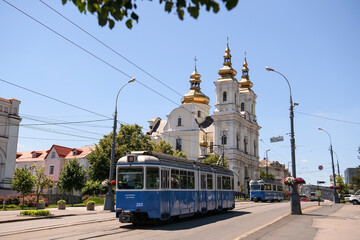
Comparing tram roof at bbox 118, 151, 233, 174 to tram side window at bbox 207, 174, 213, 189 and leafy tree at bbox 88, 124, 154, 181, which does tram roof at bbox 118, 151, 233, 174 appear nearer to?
tram side window at bbox 207, 174, 213, 189

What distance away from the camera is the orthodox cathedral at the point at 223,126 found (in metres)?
73.4

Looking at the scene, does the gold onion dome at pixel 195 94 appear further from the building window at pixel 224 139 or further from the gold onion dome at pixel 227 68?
the building window at pixel 224 139

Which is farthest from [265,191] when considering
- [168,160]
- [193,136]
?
[168,160]

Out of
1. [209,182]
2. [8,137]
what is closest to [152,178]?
[209,182]

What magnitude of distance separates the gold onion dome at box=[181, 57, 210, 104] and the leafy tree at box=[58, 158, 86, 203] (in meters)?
42.0

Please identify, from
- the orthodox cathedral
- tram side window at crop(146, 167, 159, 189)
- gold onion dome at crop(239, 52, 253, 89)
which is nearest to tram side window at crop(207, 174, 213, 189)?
tram side window at crop(146, 167, 159, 189)

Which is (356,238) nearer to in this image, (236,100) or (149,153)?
(149,153)

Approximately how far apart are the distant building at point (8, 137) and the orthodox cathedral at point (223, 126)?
35300mm

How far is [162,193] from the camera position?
15.7 m

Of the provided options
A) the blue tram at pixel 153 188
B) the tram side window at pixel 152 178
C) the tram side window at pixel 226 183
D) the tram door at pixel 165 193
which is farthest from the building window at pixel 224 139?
the tram side window at pixel 152 178

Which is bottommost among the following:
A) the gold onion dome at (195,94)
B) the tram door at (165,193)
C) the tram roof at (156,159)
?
the tram door at (165,193)

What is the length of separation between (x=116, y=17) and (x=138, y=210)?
37.9 ft

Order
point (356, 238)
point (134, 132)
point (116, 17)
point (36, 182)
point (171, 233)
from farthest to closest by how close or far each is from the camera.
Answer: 1. point (134, 132)
2. point (36, 182)
3. point (171, 233)
4. point (356, 238)
5. point (116, 17)

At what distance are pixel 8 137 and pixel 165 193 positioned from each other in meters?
32.5
